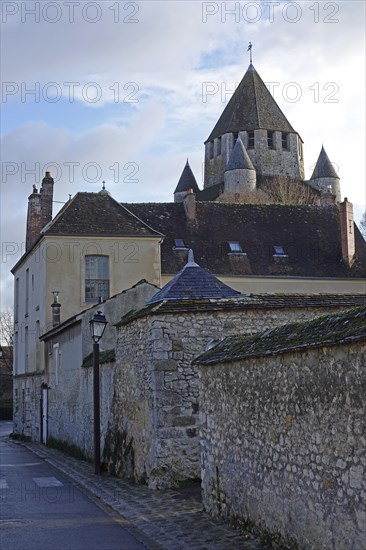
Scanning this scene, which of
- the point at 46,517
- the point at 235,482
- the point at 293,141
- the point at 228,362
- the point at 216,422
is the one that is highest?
the point at 293,141

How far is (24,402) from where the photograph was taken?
36.3 m

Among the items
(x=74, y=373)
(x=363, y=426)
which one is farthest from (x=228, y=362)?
(x=74, y=373)

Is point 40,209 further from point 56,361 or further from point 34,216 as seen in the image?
point 56,361

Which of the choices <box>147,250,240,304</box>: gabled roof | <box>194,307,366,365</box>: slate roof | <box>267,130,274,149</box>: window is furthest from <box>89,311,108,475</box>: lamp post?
<box>267,130,274,149</box>: window

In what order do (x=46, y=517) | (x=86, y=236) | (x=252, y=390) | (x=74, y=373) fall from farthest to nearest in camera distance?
(x=86, y=236), (x=74, y=373), (x=46, y=517), (x=252, y=390)

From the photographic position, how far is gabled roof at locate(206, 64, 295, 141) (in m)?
74.6

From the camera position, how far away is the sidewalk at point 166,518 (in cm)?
844

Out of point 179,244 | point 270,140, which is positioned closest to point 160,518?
point 179,244

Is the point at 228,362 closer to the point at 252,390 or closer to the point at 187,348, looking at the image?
the point at 252,390

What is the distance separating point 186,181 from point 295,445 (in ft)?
216

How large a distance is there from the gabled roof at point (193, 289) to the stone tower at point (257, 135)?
195ft

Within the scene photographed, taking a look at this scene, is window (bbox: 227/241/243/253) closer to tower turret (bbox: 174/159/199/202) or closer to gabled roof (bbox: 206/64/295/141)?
tower turret (bbox: 174/159/199/202)

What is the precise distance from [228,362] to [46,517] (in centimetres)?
356

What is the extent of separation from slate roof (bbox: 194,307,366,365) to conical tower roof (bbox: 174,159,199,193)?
62581 mm
